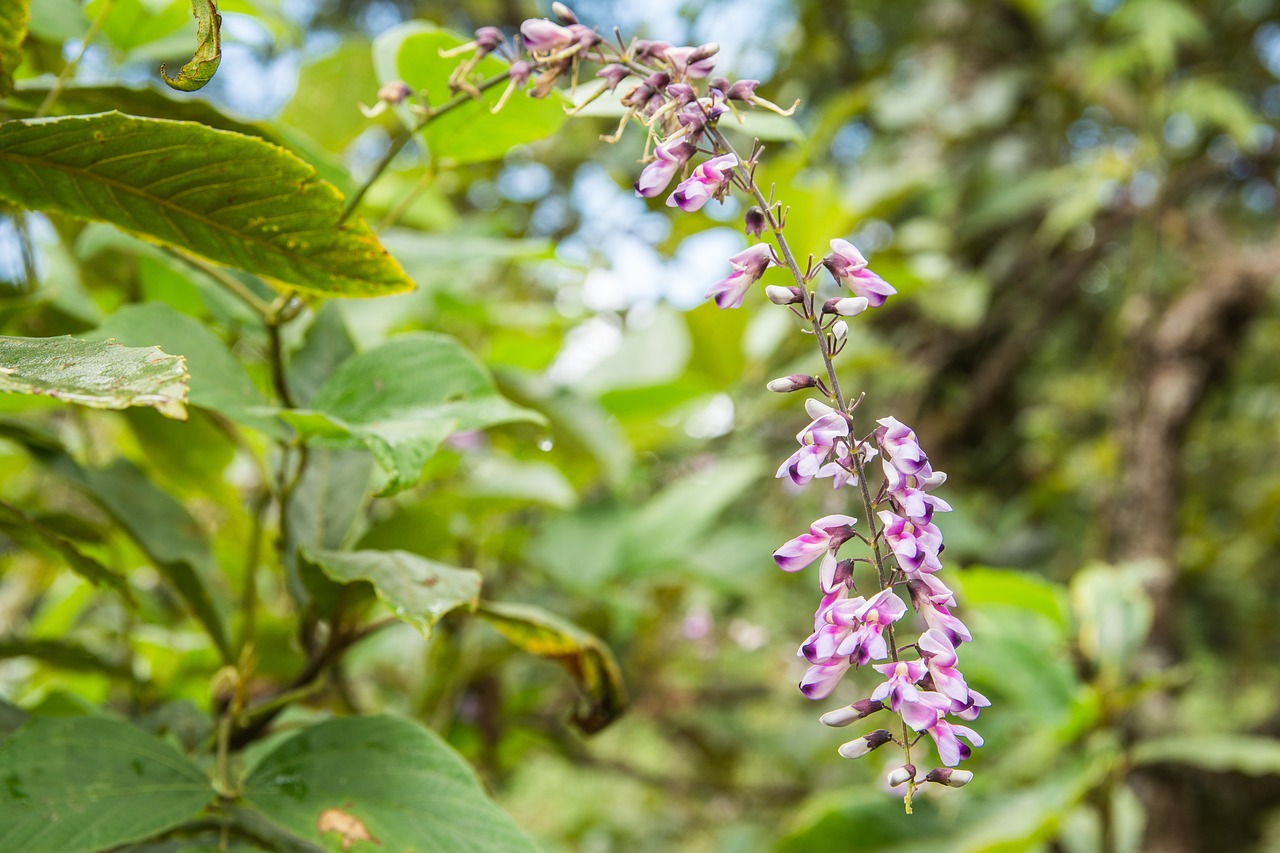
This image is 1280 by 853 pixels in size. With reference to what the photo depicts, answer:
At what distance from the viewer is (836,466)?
1.03 ft

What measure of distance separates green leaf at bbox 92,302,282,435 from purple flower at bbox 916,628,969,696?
0.28 metres

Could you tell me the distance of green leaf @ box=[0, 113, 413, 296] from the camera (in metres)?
0.34

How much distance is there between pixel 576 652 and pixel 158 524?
26 cm

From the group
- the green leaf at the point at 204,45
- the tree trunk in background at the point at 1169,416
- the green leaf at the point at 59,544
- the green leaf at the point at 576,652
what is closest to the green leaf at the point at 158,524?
the green leaf at the point at 59,544

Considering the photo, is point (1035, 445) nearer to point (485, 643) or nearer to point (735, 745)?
point (735, 745)

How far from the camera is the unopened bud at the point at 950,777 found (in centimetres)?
30

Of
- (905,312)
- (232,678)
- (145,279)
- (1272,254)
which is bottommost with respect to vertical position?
(232,678)

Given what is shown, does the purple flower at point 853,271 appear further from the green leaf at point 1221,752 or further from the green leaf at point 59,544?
the green leaf at point 1221,752

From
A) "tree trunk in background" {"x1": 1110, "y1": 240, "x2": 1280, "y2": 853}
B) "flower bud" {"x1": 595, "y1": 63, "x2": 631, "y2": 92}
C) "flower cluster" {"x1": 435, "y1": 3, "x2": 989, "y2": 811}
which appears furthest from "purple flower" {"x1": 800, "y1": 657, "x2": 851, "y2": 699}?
"tree trunk in background" {"x1": 1110, "y1": 240, "x2": 1280, "y2": 853}

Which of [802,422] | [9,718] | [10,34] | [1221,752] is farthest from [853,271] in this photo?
[802,422]

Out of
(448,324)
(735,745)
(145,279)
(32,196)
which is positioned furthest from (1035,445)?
(32,196)

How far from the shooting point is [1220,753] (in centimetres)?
92

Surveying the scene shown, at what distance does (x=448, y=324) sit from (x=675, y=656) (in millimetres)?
660

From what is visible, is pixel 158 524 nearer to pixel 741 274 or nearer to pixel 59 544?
pixel 59 544
